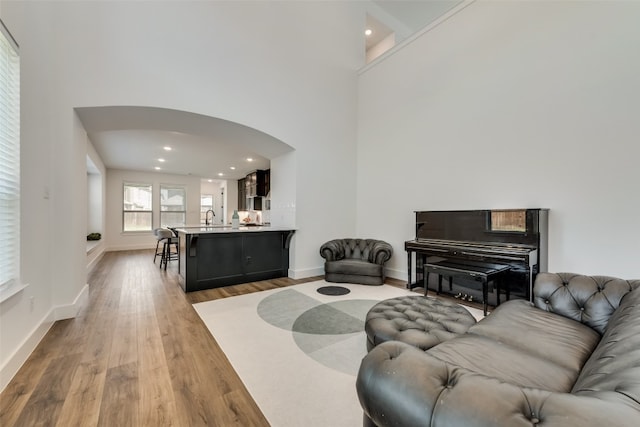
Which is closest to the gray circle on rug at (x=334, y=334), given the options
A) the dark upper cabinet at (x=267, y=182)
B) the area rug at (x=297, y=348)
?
the area rug at (x=297, y=348)

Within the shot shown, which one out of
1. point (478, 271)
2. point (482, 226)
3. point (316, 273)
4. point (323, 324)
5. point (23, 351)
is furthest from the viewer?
point (316, 273)

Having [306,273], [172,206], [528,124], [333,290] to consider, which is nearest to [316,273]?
[306,273]

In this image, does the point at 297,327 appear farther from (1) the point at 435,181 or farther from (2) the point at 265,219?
(2) the point at 265,219

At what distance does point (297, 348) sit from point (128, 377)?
1253 millimetres

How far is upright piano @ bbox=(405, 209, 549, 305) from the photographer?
3.08 meters

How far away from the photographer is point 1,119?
2002 mm

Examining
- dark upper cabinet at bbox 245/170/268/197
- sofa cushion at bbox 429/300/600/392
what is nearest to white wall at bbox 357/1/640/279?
sofa cushion at bbox 429/300/600/392

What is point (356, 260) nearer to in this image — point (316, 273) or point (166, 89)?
point (316, 273)

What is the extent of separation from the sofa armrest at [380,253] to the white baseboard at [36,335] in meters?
4.02

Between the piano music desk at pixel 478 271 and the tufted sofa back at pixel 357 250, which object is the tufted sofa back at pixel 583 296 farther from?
the tufted sofa back at pixel 357 250

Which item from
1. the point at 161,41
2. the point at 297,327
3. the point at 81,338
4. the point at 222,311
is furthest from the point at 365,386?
the point at 161,41

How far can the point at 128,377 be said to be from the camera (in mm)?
1891

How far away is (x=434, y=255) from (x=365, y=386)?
131 inches

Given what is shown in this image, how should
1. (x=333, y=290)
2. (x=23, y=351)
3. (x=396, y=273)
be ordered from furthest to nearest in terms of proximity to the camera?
(x=396, y=273) → (x=333, y=290) → (x=23, y=351)
